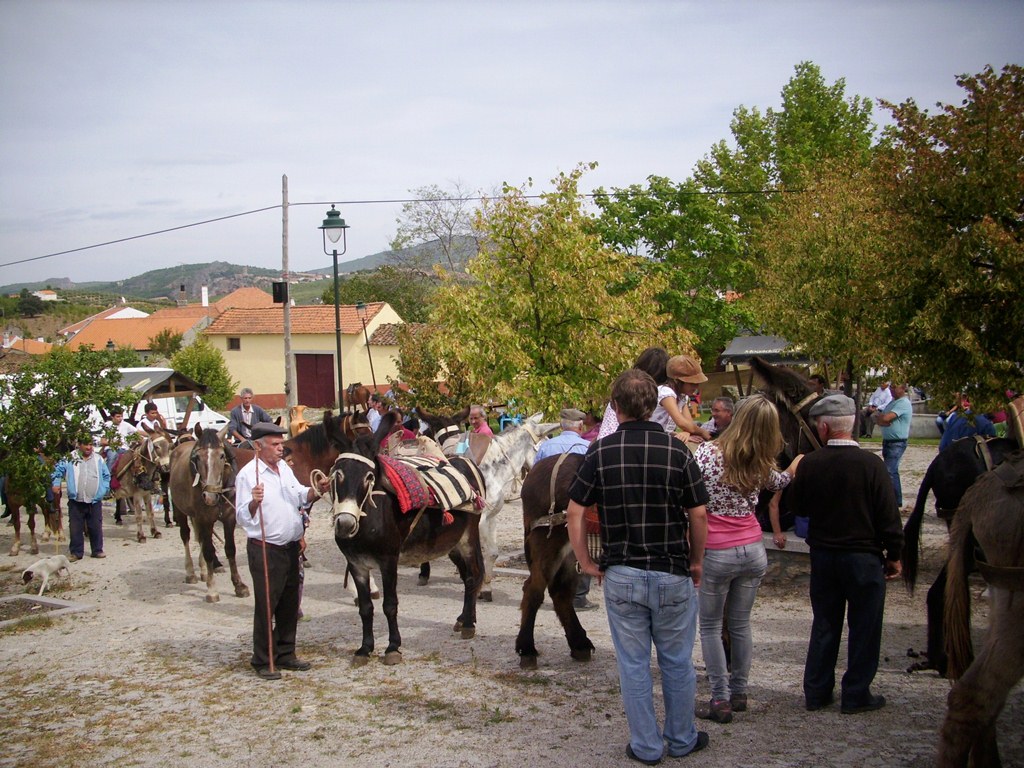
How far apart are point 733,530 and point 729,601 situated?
0.52 meters

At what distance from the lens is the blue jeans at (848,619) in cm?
533

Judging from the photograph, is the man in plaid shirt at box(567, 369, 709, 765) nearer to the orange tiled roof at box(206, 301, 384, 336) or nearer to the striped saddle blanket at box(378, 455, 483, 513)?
the striped saddle blanket at box(378, 455, 483, 513)

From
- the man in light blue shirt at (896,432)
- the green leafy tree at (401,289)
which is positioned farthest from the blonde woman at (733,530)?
the green leafy tree at (401,289)

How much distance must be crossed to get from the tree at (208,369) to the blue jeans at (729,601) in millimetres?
39555

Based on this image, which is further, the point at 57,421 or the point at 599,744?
the point at 57,421

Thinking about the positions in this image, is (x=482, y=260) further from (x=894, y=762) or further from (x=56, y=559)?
(x=894, y=762)

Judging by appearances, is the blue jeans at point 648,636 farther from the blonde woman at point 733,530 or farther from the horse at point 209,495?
the horse at point 209,495

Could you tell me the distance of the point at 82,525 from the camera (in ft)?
43.6

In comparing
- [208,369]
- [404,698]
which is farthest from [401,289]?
[404,698]

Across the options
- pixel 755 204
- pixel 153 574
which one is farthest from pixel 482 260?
pixel 755 204

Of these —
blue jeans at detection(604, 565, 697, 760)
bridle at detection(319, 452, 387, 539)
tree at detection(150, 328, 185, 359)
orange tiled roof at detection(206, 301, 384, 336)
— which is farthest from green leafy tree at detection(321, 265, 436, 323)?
blue jeans at detection(604, 565, 697, 760)

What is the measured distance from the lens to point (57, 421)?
405 inches

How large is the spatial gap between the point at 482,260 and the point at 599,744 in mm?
7536

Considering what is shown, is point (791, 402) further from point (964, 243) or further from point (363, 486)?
point (363, 486)
